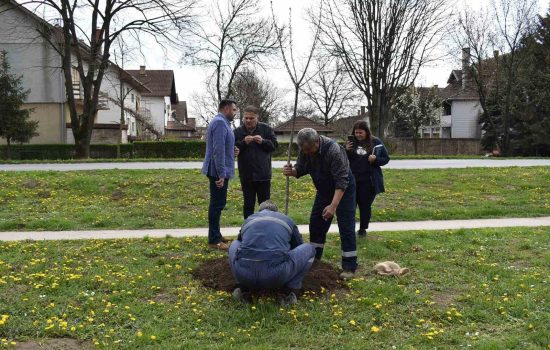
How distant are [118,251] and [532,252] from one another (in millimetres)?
5645

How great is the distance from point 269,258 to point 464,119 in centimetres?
5203

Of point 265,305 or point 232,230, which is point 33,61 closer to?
point 232,230

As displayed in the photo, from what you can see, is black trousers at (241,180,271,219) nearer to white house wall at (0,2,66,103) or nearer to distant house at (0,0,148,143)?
distant house at (0,0,148,143)

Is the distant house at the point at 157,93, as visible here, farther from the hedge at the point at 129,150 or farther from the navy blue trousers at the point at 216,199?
the navy blue trousers at the point at 216,199

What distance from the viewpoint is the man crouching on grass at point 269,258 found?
480 centimetres

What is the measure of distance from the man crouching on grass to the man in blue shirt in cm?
183

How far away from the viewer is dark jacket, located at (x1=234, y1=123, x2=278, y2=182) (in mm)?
7129

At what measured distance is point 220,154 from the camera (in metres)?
6.86

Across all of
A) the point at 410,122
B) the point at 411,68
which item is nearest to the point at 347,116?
the point at 410,122

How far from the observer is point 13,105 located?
27.9 m

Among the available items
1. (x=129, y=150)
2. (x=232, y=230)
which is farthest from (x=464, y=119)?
(x=232, y=230)

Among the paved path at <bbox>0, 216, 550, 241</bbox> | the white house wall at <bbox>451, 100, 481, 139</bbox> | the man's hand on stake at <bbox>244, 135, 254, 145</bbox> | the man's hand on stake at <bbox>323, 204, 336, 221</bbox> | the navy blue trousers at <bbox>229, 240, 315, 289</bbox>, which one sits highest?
the white house wall at <bbox>451, 100, 481, 139</bbox>

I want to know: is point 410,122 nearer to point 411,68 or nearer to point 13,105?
point 411,68

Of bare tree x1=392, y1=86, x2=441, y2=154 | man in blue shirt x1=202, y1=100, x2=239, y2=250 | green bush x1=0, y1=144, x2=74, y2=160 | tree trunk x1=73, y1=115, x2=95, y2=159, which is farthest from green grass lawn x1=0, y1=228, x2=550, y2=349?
bare tree x1=392, y1=86, x2=441, y2=154
